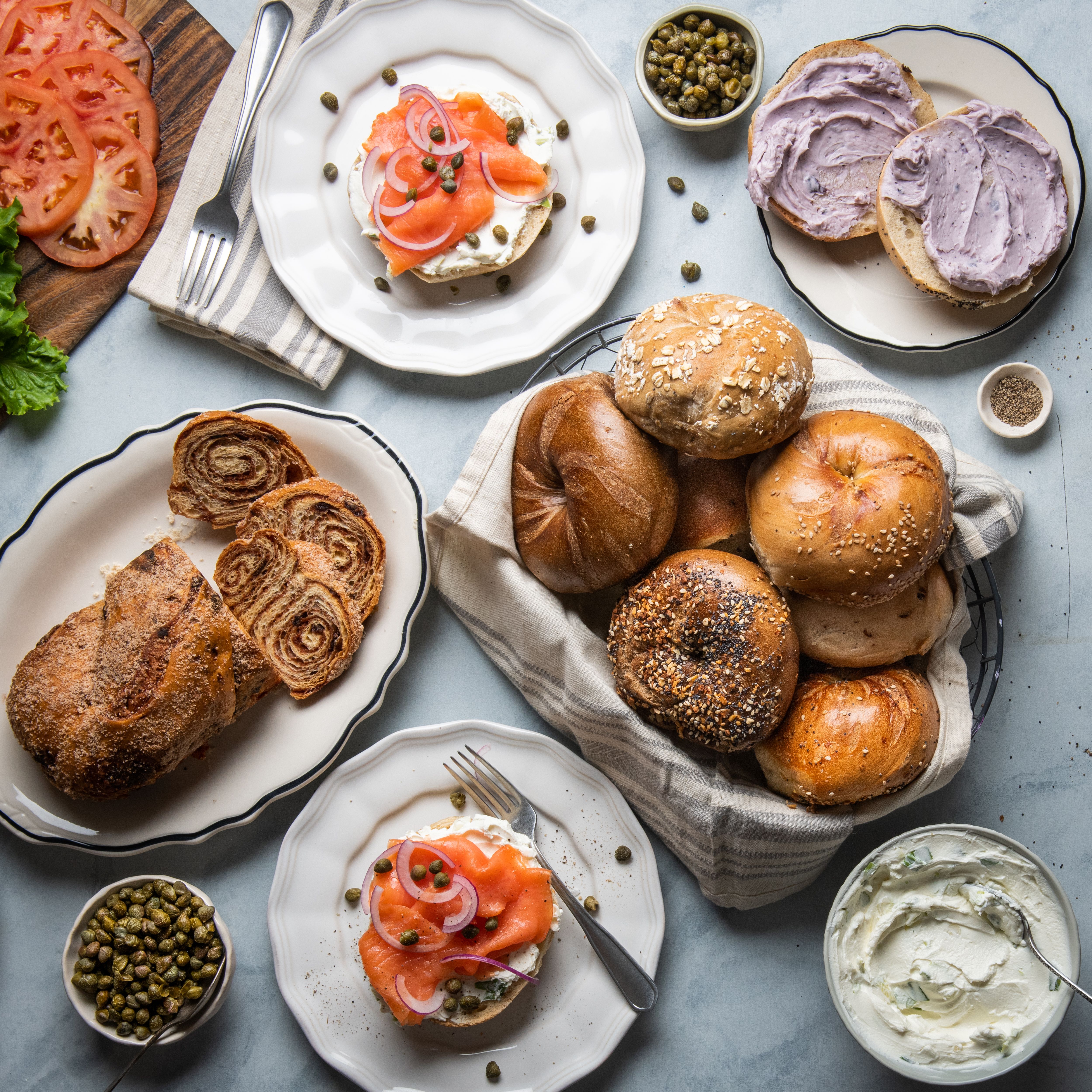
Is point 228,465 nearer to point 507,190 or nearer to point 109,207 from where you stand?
point 109,207

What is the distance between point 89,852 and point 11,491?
1.19m

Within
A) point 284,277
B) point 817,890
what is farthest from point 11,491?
point 817,890

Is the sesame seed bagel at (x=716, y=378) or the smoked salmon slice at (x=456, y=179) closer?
the sesame seed bagel at (x=716, y=378)

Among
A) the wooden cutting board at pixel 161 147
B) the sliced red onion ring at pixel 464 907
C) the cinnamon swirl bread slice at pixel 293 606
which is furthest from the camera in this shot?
the wooden cutting board at pixel 161 147

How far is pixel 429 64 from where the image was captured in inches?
113

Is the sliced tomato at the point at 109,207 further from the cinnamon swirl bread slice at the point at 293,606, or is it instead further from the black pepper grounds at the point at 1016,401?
the black pepper grounds at the point at 1016,401

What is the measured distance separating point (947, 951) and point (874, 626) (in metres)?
0.92

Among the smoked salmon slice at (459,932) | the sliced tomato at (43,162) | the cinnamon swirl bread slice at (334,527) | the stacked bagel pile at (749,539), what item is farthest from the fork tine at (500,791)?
the sliced tomato at (43,162)

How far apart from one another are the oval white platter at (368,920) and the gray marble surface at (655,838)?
15 centimetres

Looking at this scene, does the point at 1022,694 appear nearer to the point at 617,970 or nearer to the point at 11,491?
the point at 617,970

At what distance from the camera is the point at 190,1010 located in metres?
2.50

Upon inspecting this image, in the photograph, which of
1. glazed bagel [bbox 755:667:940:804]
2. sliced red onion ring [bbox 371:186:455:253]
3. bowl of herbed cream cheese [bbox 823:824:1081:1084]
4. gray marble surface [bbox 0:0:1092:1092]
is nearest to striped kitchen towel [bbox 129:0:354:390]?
gray marble surface [bbox 0:0:1092:1092]

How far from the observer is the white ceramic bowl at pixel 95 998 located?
2482mm

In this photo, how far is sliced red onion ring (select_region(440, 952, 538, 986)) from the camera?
2396 mm
